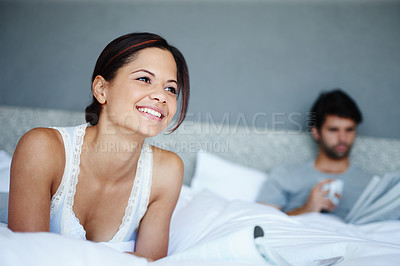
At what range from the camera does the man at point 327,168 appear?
5.69 ft

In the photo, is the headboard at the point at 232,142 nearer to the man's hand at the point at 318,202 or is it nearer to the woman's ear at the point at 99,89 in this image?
the man's hand at the point at 318,202

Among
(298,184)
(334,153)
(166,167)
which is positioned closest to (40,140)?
(166,167)

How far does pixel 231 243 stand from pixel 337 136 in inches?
47.6

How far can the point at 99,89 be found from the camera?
102 centimetres

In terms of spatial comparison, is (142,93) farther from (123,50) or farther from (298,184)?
(298,184)

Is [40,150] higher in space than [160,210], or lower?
higher

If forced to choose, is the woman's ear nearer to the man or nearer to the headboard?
the headboard

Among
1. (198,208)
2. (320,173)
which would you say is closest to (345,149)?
(320,173)

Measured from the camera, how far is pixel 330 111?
1777mm

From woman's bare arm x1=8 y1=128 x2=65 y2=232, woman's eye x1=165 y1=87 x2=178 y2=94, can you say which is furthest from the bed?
woman's eye x1=165 y1=87 x2=178 y2=94

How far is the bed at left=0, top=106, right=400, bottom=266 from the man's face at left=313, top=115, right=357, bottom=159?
4.6 inches

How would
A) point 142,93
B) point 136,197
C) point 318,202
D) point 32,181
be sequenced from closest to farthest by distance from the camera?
point 32,181, point 142,93, point 136,197, point 318,202

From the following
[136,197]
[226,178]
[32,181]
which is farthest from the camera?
[226,178]

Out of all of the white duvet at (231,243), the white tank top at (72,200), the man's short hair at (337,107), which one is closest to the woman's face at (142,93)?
the white tank top at (72,200)
